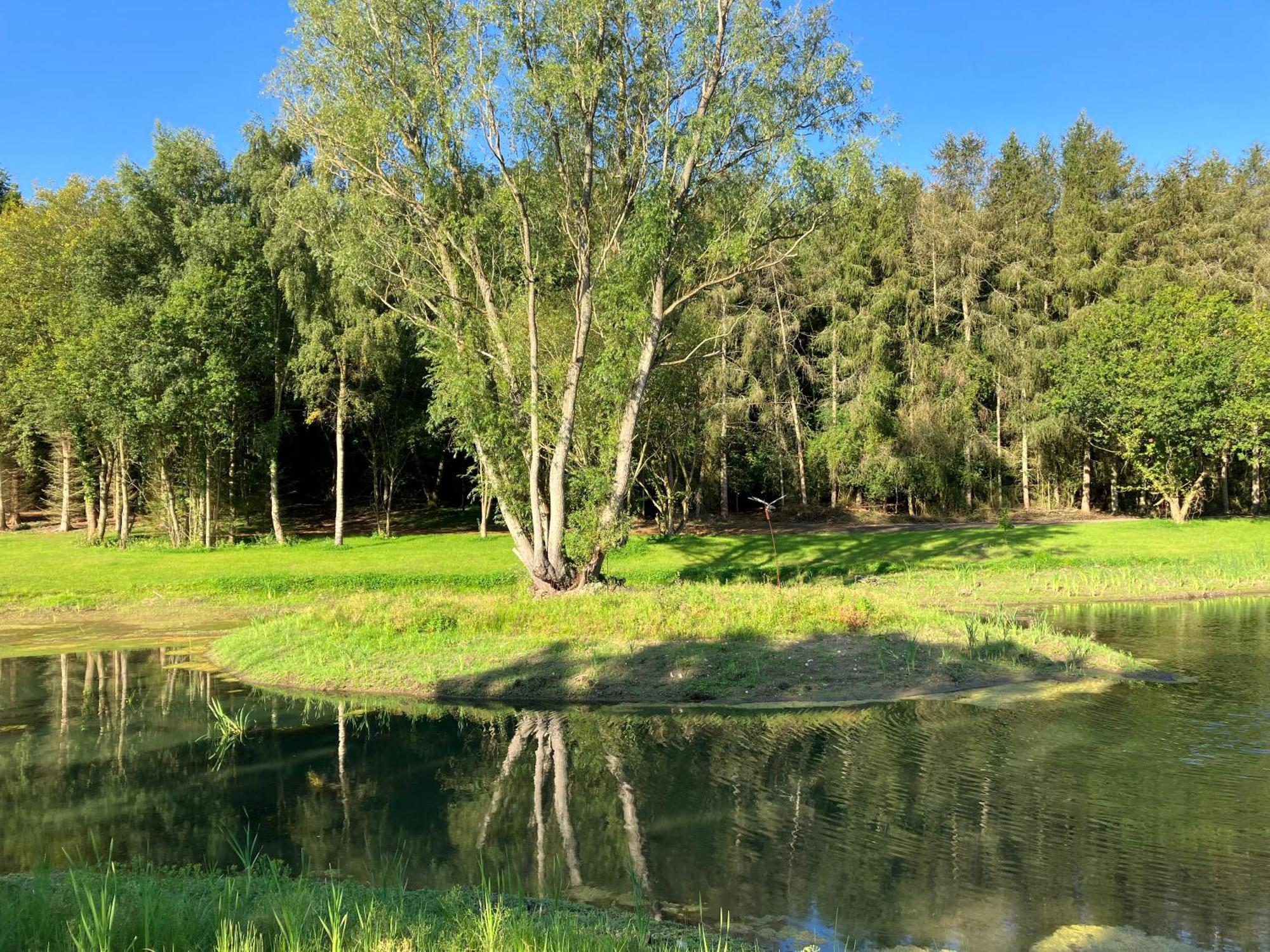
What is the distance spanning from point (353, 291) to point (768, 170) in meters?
17.1

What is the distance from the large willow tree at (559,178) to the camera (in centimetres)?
1959

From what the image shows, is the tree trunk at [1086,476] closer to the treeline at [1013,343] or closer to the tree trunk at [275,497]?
the treeline at [1013,343]

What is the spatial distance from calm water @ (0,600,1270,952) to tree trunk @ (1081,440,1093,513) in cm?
3413

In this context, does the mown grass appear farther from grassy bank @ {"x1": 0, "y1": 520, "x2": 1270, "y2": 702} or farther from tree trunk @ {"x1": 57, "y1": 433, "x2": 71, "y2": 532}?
tree trunk @ {"x1": 57, "y1": 433, "x2": 71, "y2": 532}

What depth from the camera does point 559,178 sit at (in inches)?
841

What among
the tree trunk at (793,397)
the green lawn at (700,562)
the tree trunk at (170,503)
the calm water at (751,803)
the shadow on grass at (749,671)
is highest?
the tree trunk at (793,397)

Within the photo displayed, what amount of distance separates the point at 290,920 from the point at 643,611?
12188mm

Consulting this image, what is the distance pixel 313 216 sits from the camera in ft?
72.1

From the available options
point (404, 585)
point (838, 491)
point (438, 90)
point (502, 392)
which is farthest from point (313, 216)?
point (838, 491)

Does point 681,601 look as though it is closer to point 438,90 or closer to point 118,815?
point 118,815

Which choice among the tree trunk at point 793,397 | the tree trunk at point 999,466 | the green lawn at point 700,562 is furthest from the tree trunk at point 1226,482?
the tree trunk at point 793,397

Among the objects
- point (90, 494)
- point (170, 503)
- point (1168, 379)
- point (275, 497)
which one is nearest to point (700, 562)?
point (275, 497)

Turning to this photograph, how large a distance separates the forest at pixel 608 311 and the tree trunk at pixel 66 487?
0.82 m

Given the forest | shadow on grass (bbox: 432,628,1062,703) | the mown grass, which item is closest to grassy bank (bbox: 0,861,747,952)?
shadow on grass (bbox: 432,628,1062,703)
